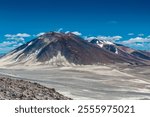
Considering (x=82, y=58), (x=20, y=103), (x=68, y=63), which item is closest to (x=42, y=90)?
(x=20, y=103)

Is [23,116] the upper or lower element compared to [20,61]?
lower

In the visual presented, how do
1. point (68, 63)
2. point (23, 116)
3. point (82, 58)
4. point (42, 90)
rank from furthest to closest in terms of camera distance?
point (82, 58) < point (68, 63) < point (42, 90) < point (23, 116)

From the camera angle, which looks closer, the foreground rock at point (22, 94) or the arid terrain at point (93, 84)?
the foreground rock at point (22, 94)

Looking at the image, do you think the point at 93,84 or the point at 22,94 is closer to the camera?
the point at 22,94

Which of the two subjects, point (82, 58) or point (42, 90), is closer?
point (42, 90)

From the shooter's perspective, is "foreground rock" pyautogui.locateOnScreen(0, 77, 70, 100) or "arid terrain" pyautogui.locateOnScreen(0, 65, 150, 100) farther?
"arid terrain" pyautogui.locateOnScreen(0, 65, 150, 100)

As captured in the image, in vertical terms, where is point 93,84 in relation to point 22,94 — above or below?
above

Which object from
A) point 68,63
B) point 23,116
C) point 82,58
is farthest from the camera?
point 82,58

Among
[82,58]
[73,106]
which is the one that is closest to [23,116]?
[73,106]

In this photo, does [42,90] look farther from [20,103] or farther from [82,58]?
[82,58]
